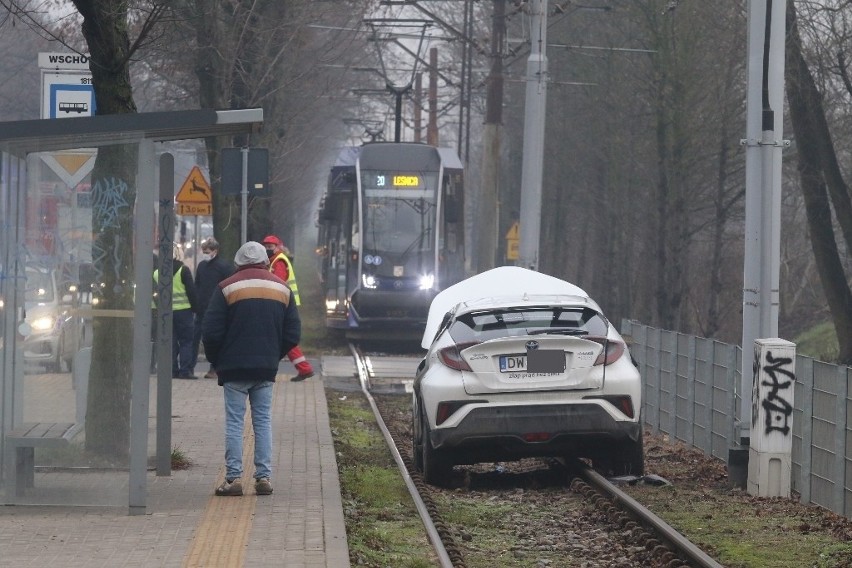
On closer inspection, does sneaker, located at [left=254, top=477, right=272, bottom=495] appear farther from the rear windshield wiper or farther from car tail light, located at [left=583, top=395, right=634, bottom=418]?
car tail light, located at [left=583, top=395, right=634, bottom=418]

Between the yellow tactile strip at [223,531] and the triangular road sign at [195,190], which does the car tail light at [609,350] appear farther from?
the triangular road sign at [195,190]

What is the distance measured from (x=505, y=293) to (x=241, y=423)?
358 cm

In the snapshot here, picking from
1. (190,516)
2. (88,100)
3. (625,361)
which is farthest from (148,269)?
(88,100)

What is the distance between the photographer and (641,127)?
40.7 m

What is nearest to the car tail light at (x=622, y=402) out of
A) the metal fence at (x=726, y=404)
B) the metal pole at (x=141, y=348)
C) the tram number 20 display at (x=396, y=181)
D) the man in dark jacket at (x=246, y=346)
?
the metal fence at (x=726, y=404)

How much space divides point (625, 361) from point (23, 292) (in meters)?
4.56

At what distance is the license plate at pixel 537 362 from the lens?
11.7m

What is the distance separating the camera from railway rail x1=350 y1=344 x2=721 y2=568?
8852 mm

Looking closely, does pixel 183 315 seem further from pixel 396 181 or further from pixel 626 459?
pixel 626 459

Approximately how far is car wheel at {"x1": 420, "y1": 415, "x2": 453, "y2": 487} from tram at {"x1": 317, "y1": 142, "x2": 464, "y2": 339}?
57.4 ft

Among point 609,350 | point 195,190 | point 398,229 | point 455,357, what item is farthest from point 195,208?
point 609,350

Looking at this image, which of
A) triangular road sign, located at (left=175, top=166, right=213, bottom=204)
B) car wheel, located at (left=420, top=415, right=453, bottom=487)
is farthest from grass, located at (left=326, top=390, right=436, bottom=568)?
triangular road sign, located at (left=175, top=166, right=213, bottom=204)

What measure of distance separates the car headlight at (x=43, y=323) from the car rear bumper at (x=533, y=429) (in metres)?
3.11

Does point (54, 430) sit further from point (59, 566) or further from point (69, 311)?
point (59, 566)
